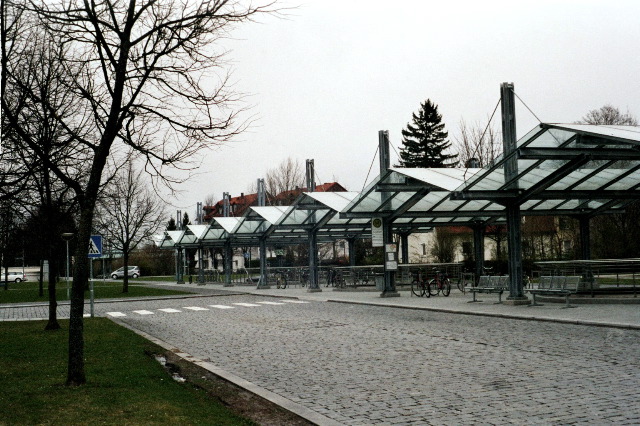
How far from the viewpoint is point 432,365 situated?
10266 mm

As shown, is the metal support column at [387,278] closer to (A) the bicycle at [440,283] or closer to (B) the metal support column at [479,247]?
(A) the bicycle at [440,283]

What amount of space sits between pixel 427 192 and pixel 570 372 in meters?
16.3

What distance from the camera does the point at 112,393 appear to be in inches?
325

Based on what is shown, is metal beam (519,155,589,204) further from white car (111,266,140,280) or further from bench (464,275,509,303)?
white car (111,266,140,280)

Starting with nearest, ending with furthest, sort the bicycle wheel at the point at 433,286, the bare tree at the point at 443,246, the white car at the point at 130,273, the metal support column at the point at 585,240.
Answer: the metal support column at the point at 585,240 < the bicycle wheel at the point at 433,286 < the bare tree at the point at 443,246 < the white car at the point at 130,273

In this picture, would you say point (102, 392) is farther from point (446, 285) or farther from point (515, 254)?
point (446, 285)

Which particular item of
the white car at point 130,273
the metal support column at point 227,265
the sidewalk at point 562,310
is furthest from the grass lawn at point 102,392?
the white car at point 130,273

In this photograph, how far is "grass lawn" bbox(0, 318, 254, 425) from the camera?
694 centimetres

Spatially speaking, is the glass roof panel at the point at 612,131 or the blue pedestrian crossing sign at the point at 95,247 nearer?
the glass roof panel at the point at 612,131

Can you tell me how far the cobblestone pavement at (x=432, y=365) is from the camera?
7199mm

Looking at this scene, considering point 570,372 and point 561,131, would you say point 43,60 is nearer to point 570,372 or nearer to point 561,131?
point 570,372

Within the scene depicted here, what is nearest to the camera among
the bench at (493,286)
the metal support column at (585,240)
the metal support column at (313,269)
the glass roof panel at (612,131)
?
the glass roof panel at (612,131)

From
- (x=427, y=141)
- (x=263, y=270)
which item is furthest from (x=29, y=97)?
(x=427, y=141)

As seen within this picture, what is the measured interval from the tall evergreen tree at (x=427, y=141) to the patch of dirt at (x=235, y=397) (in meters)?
59.5
